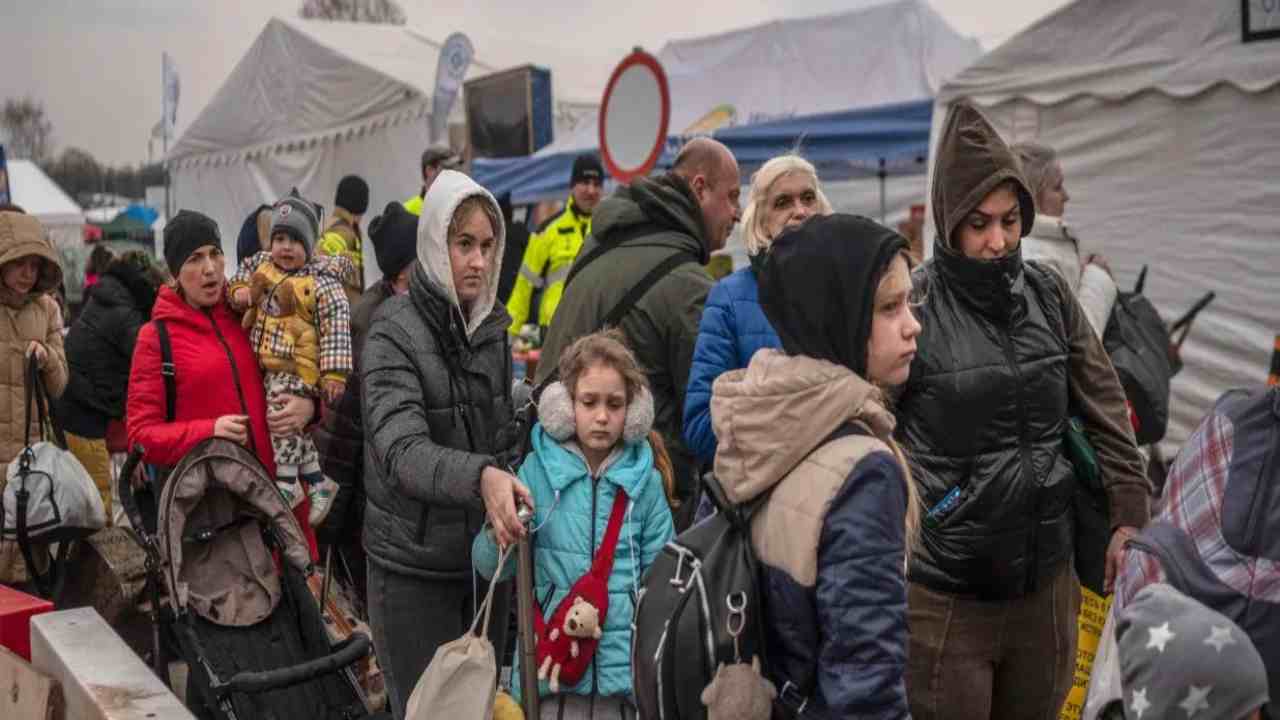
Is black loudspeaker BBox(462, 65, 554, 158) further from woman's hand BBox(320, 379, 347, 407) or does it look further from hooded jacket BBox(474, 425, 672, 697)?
hooded jacket BBox(474, 425, 672, 697)

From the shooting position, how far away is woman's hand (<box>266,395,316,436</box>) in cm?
489

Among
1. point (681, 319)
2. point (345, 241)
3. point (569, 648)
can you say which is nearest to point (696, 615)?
point (569, 648)

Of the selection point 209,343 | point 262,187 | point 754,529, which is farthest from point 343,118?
point 754,529

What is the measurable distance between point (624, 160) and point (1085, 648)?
152 inches

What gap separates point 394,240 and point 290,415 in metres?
0.82

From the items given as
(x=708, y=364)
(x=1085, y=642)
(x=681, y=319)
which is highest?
(x=681, y=319)

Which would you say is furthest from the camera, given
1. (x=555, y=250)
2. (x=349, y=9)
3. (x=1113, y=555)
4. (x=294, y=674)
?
(x=349, y=9)

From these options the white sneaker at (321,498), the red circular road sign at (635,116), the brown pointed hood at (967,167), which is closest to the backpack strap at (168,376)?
the white sneaker at (321,498)

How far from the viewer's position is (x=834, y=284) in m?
2.30

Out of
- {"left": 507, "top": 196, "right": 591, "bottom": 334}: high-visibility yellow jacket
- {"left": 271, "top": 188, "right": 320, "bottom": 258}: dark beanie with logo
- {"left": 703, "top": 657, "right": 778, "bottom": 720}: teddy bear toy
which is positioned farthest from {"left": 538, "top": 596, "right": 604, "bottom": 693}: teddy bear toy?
{"left": 507, "top": 196, "right": 591, "bottom": 334}: high-visibility yellow jacket

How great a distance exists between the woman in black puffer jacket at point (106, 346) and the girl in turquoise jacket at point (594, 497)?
382cm

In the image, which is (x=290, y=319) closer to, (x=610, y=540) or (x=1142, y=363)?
(x=610, y=540)

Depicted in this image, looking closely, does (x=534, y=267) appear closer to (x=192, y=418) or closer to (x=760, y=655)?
(x=192, y=418)

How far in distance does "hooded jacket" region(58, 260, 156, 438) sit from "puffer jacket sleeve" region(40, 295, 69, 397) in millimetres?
217
